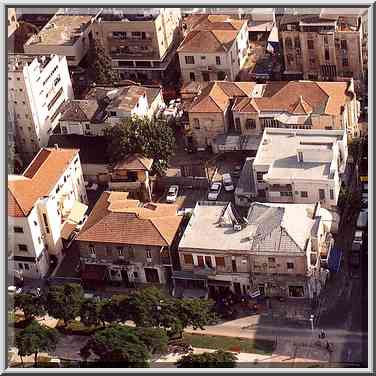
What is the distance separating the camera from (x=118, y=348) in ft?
201

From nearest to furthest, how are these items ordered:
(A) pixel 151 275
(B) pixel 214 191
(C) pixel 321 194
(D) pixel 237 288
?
(D) pixel 237 288
(A) pixel 151 275
(C) pixel 321 194
(B) pixel 214 191

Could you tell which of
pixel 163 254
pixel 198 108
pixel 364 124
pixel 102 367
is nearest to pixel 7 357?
pixel 102 367

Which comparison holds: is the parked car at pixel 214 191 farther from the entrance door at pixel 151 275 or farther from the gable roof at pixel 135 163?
the entrance door at pixel 151 275

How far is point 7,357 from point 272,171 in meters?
25.0

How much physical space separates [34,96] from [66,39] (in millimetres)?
16643

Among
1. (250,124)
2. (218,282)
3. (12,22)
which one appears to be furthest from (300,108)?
(12,22)

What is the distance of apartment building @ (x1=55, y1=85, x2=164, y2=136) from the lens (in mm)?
83000

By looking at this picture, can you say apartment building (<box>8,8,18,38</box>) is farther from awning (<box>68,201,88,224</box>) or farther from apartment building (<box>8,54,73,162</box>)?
awning (<box>68,201,88,224</box>)

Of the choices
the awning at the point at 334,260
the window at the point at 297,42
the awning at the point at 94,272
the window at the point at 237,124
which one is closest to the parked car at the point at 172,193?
the window at the point at 237,124

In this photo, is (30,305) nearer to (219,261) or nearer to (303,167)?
(219,261)

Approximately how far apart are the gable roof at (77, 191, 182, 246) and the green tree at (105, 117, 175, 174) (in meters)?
7.92

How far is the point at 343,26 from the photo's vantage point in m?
87.5

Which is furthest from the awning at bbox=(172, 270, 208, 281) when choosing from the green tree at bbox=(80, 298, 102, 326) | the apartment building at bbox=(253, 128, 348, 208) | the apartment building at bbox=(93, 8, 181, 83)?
the apartment building at bbox=(93, 8, 181, 83)

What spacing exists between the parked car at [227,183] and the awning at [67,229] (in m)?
13.1
